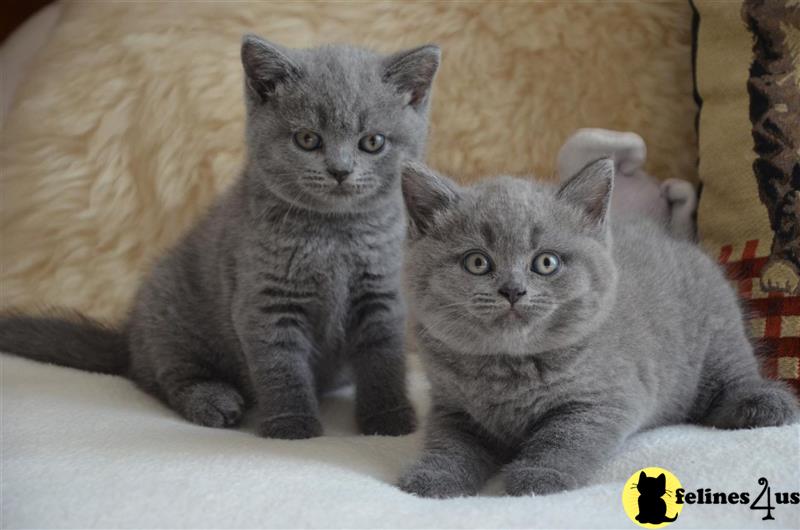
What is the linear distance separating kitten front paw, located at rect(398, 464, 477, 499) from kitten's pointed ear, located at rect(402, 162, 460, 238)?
1.13 feet

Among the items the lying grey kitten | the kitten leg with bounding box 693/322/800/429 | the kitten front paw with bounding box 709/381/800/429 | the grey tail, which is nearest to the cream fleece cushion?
the grey tail

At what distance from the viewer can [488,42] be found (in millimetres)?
2119

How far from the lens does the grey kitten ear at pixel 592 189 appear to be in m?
1.32

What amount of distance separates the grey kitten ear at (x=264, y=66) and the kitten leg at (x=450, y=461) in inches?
24.1

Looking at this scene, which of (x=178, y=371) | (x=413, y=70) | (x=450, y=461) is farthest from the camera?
(x=178, y=371)

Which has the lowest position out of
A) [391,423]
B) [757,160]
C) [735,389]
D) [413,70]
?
[391,423]

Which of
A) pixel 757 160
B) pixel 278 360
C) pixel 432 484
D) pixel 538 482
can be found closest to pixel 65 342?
pixel 278 360

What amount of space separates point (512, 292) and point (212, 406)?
2.19ft

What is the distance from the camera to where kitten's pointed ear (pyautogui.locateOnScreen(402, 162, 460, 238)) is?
133 centimetres

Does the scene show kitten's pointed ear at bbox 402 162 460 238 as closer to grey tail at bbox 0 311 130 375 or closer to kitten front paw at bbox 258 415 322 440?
kitten front paw at bbox 258 415 322 440

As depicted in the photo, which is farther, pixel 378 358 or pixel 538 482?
pixel 378 358

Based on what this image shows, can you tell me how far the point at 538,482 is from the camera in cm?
119

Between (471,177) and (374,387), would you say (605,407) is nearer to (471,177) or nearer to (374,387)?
(374,387)

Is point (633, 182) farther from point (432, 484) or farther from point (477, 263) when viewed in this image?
point (432, 484)
